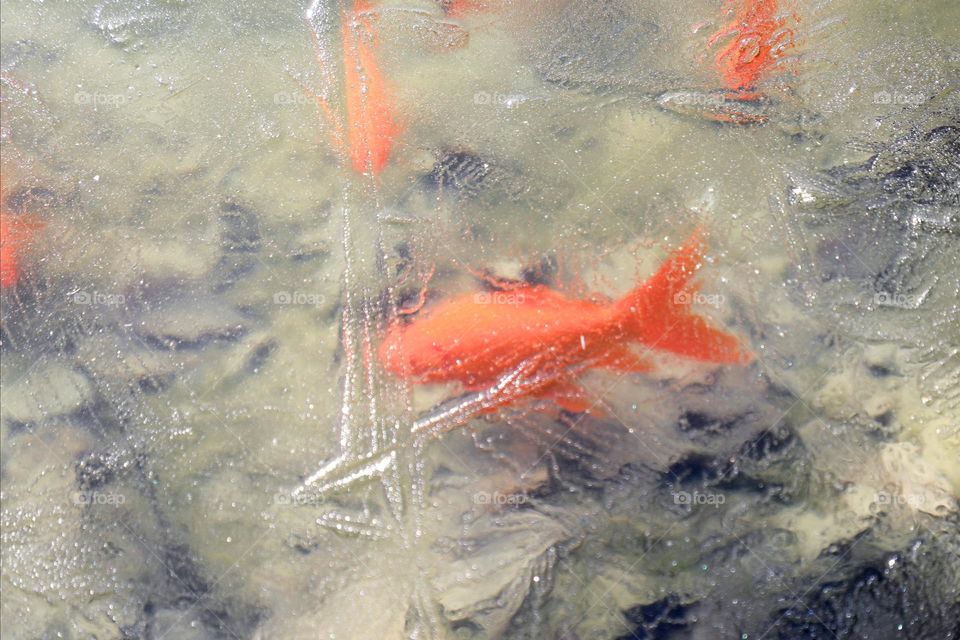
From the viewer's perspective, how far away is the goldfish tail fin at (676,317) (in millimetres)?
3645

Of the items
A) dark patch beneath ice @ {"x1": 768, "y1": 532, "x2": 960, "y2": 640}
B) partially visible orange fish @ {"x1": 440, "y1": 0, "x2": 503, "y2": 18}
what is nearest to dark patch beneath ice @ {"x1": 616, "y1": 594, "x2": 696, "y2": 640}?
dark patch beneath ice @ {"x1": 768, "y1": 532, "x2": 960, "y2": 640}

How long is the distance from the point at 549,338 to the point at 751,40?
2.35 metres


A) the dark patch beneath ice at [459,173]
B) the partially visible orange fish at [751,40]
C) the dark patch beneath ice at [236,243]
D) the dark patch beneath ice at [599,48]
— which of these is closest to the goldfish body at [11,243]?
the dark patch beneath ice at [236,243]

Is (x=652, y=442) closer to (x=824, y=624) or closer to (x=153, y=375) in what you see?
(x=824, y=624)

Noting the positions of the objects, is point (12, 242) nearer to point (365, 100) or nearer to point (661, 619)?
point (365, 100)

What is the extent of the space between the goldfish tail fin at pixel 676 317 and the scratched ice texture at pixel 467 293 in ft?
0.30

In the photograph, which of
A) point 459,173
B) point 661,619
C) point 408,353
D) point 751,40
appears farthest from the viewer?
point 751,40

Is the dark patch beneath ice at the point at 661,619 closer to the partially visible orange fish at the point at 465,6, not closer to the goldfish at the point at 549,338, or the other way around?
the goldfish at the point at 549,338

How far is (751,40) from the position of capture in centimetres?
447

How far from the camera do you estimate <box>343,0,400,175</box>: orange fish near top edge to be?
4.18 meters

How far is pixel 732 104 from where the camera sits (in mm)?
4254

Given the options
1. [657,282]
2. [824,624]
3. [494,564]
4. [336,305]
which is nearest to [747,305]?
[657,282]

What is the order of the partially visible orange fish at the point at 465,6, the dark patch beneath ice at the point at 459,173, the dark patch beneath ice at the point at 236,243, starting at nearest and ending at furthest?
the dark patch beneath ice at the point at 236,243, the dark patch beneath ice at the point at 459,173, the partially visible orange fish at the point at 465,6

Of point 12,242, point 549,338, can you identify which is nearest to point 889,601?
point 549,338
